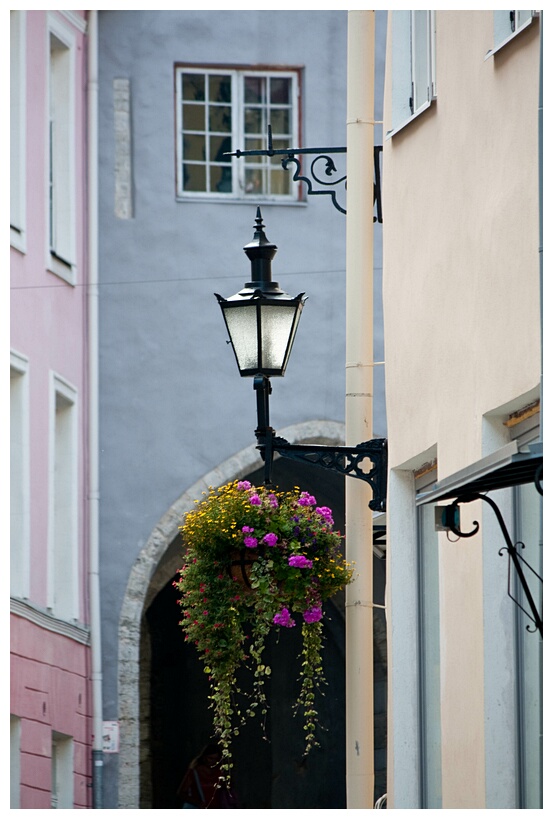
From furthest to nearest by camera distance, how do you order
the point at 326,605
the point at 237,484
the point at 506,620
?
1. the point at 326,605
2. the point at 237,484
3. the point at 506,620

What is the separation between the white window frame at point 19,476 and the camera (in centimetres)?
1467

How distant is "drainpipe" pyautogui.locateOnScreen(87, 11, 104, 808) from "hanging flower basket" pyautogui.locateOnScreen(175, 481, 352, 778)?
31.1ft

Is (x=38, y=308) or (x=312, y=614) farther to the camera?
(x=38, y=308)

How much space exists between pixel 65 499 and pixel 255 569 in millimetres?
9425

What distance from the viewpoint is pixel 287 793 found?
20812mm

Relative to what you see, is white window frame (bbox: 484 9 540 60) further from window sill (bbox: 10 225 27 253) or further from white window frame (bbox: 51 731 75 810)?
white window frame (bbox: 51 731 75 810)

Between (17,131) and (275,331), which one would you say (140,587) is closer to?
(17,131)

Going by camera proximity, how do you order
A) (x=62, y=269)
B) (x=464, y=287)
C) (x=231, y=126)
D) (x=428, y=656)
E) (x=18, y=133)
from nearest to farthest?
(x=464, y=287) < (x=428, y=656) < (x=18, y=133) < (x=62, y=269) < (x=231, y=126)

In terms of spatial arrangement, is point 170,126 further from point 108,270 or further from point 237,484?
point 237,484

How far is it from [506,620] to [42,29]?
1068 centimetres

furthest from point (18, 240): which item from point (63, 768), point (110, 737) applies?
point (110, 737)

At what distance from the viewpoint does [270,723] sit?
21.1m

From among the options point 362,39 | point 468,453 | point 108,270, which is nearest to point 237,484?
point 468,453

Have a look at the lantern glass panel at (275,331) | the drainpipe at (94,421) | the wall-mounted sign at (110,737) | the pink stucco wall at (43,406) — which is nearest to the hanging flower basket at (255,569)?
the lantern glass panel at (275,331)
